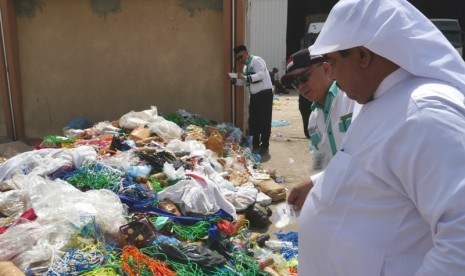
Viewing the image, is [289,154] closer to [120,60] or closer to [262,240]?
[262,240]

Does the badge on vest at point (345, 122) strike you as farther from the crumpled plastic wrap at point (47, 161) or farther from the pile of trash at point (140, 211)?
the crumpled plastic wrap at point (47, 161)

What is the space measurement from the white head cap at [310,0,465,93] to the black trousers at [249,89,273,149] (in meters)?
6.64

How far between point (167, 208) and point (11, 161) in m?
2.37

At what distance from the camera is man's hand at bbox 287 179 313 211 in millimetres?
1995

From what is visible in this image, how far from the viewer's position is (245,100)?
28.2 ft

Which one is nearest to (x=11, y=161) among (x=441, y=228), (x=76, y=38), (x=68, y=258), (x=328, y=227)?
(x=68, y=258)

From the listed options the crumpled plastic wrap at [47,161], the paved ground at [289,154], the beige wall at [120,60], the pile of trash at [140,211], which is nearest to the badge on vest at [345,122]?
the pile of trash at [140,211]

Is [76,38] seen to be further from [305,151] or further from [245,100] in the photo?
[305,151]

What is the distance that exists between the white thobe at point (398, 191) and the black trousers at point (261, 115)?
6.51 m

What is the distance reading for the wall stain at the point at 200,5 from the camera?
27.2 ft

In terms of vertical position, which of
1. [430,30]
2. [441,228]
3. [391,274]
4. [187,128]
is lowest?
[187,128]

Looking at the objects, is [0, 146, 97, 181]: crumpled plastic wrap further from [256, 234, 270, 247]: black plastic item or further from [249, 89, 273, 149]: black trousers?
[249, 89, 273, 149]: black trousers

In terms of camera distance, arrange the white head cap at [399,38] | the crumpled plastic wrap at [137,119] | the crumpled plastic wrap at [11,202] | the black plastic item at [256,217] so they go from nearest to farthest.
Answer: the white head cap at [399,38] < the crumpled plastic wrap at [11,202] < the black plastic item at [256,217] < the crumpled plastic wrap at [137,119]

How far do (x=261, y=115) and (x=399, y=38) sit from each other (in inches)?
266
